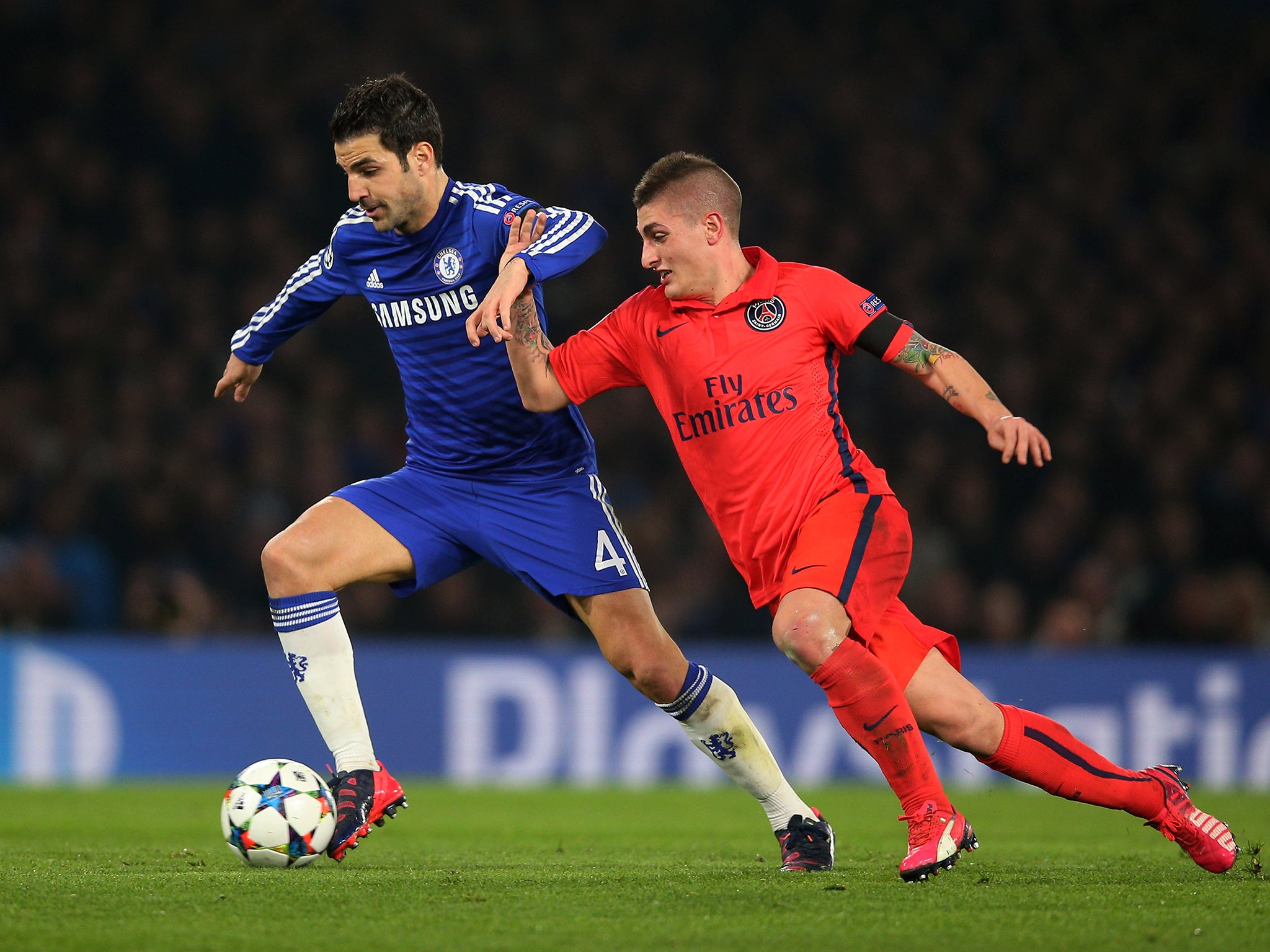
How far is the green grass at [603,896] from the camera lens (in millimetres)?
3473

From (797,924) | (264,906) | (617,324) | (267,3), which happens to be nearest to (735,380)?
(617,324)

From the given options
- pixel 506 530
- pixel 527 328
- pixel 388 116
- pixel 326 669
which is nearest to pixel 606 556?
pixel 506 530

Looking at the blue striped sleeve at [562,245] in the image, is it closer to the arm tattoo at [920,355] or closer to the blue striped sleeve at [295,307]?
the blue striped sleeve at [295,307]

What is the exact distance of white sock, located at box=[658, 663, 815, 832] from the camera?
5.17 metres

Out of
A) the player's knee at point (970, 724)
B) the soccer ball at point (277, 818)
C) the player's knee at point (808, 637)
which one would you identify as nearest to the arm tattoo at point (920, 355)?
the player's knee at point (808, 637)

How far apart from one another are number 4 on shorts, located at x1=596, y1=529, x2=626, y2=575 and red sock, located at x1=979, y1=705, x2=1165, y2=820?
1385 mm

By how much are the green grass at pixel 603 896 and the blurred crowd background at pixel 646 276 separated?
426cm

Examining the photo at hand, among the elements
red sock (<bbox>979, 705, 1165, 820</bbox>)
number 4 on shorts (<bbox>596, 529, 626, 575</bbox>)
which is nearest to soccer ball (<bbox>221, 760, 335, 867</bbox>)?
number 4 on shorts (<bbox>596, 529, 626, 575</bbox>)

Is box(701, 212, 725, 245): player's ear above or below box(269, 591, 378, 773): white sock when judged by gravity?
above

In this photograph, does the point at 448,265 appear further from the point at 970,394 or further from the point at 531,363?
the point at 970,394

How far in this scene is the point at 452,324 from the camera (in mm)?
5215

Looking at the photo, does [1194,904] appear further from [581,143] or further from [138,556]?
[581,143]

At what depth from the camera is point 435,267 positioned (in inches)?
204

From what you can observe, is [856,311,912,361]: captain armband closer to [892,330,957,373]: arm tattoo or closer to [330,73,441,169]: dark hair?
[892,330,957,373]: arm tattoo
